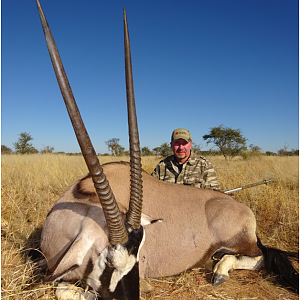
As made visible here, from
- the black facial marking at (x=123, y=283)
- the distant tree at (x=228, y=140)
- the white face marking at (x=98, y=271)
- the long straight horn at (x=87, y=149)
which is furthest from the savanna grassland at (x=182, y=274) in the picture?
the distant tree at (x=228, y=140)

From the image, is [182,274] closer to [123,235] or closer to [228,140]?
[123,235]

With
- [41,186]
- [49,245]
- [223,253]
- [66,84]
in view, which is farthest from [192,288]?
[41,186]

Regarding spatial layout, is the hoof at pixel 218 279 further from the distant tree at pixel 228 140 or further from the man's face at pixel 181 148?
the distant tree at pixel 228 140

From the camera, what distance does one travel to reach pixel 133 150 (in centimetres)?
207

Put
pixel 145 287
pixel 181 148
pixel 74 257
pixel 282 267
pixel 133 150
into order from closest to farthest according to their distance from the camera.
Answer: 1. pixel 74 257
2. pixel 133 150
3. pixel 145 287
4. pixel 282 267
5. pixel 181 148

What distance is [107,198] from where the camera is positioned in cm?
188

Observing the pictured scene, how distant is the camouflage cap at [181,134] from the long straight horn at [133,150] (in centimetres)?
240

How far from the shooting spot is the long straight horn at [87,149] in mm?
1374

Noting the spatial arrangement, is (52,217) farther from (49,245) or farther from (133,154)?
(133,154)

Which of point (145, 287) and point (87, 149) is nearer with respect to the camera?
point (87, 149)

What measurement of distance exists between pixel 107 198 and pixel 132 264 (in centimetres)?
58

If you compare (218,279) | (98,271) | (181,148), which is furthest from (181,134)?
(98,271)

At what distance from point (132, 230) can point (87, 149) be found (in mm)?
888

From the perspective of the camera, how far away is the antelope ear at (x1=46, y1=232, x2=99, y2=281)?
1.82 m
